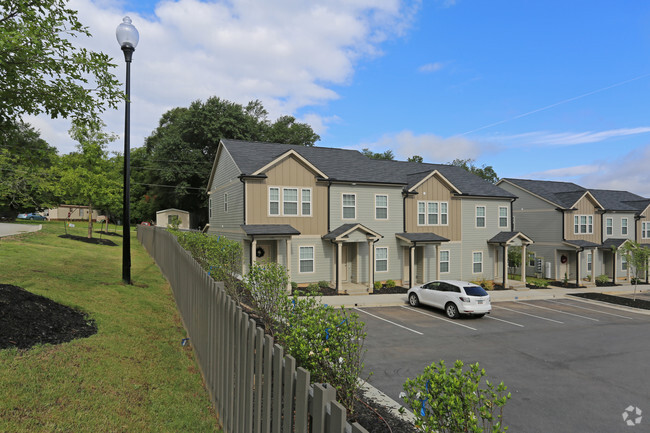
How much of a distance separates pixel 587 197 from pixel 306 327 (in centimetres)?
3575

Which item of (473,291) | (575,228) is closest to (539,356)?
(473,291)

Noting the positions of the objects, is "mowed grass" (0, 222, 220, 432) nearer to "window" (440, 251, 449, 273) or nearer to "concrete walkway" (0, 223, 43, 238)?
"concrete walkway" (0, 223, 43, 238)

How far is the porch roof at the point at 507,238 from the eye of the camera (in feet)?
86.7

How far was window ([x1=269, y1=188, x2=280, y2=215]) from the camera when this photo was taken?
21.0 metres

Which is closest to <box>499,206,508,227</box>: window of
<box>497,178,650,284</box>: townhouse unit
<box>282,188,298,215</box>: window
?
<box>497,178,650,284</box>: townhouse unit

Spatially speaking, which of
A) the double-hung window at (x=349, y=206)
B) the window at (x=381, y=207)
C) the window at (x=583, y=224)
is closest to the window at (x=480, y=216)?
the window at (x=381, y=207)

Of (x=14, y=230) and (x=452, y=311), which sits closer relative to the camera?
(x=452, y=311)

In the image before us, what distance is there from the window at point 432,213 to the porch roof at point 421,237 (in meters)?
1.19

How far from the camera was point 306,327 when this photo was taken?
525 centimetres

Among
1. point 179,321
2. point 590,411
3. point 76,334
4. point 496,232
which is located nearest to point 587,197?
point 496,232

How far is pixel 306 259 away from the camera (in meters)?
21.8

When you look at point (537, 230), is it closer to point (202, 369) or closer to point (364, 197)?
point (364, 197)

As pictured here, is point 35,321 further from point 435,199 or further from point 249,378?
point 435,199

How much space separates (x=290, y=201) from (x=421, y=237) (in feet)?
30.3
